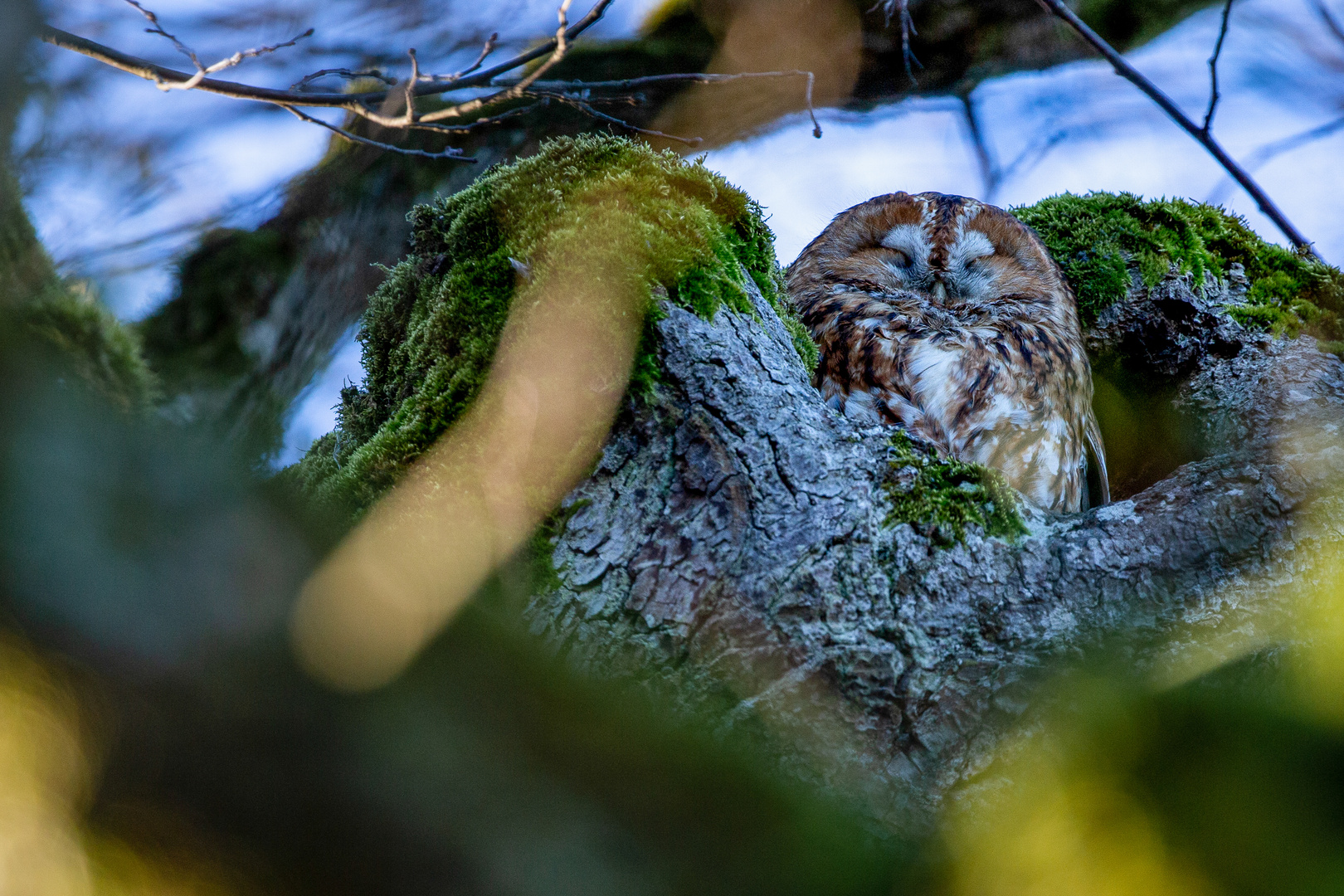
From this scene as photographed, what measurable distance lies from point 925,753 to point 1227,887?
2.12 ft

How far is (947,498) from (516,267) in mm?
921

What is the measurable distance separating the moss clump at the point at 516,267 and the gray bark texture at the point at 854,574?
5.7 inches

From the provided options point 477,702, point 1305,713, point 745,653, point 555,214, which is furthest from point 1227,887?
point 555,214

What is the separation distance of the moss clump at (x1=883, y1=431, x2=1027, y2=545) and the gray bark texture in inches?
0.9

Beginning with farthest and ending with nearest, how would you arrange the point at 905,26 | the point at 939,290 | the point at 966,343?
1. the point at 939,290
2. the point at 905,26
3. the point at 966,343

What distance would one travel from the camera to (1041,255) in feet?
9.77

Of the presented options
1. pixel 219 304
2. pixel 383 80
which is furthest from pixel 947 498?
pixel 219 304

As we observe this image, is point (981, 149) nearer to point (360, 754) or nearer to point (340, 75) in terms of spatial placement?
point (340, 75)

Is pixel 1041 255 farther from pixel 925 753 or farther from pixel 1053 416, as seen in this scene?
pixel 925 753

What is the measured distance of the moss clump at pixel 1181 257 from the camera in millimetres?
2430

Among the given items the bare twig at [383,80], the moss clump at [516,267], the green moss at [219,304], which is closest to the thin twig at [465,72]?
the bare twig at [383,80]

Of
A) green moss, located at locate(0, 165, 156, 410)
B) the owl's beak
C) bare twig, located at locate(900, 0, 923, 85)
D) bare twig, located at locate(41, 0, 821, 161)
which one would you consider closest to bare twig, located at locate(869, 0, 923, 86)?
bare twig, located at locate(900, 0, 923, 85)

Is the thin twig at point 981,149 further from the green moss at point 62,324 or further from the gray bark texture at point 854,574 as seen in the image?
the green moss at point 62,324

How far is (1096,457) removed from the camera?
272 cm
